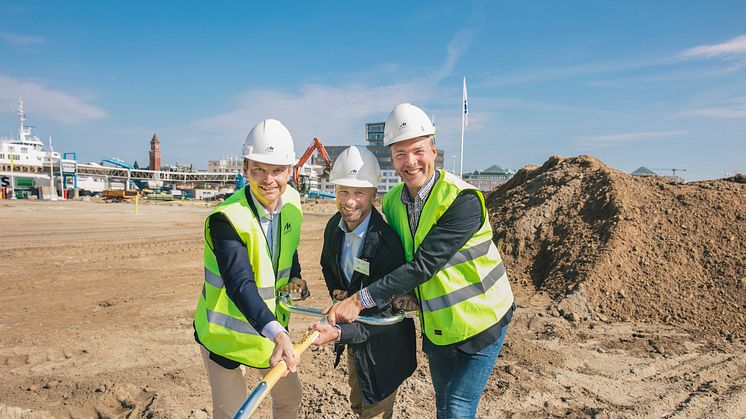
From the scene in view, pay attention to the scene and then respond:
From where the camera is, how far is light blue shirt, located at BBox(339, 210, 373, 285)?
286cm

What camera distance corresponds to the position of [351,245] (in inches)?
115

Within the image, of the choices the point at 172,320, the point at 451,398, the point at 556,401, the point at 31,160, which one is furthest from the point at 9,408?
the point at 31,160

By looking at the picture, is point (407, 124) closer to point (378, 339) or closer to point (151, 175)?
point (378, 339)

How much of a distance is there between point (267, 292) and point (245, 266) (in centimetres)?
33

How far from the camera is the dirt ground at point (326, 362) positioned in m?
4.66

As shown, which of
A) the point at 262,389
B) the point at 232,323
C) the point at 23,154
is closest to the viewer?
the point at 262,389

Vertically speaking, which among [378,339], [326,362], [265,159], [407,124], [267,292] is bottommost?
[326,362]

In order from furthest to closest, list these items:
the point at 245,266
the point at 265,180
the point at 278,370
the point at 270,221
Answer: the point at 270,221 < the point at 265,180 < the point at 245,266 < the point at 278,370

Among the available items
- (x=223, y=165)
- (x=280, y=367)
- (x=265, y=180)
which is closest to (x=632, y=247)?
(x=265, y=180)

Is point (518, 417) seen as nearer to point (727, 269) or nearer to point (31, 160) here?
point (727, 269)

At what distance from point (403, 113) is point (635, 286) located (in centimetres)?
703

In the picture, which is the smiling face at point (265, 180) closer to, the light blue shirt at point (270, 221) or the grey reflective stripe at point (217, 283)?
the light blue shirt at point (270, 221)

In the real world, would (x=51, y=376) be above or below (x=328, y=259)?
below

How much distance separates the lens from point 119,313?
7992mm
